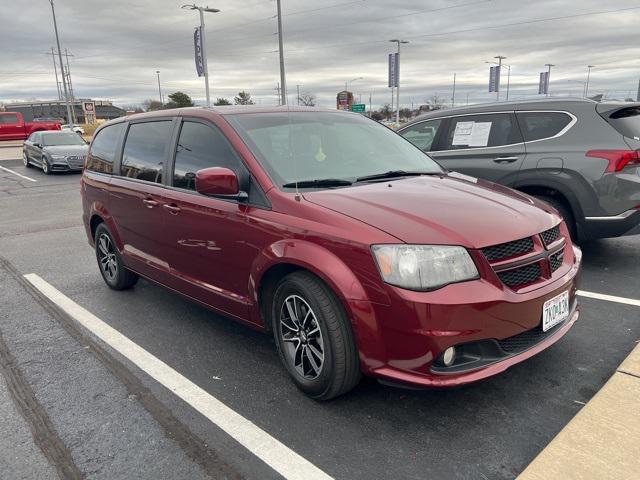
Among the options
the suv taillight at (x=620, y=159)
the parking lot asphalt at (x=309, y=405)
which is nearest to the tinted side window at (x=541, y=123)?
the suv taillight at (x=620, y=159)

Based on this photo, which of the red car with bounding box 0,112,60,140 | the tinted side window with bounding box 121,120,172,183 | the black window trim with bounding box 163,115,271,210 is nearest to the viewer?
the black window trim with bounding box 163,115,271,210

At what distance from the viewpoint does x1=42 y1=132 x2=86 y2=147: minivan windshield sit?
1891cm

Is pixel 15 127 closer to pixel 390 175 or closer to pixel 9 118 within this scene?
pixel 9 118

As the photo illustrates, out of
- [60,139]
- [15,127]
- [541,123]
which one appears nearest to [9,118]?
[15,127]

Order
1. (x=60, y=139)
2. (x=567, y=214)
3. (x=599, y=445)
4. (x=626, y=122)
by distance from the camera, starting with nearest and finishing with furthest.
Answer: (x=599, y=445) < (x=626, y=122) < (x=567, y=214) < (x=60, y=139)

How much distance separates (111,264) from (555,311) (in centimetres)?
425

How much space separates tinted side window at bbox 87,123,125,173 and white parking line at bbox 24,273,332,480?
60.3 inches

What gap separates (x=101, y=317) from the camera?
184 inches

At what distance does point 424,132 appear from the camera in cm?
682

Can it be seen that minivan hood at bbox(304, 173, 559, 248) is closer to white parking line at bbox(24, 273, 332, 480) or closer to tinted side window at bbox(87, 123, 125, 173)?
white parking line at bbox(24, 273, 332, 480)

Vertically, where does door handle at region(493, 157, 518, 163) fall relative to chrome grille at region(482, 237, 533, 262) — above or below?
above

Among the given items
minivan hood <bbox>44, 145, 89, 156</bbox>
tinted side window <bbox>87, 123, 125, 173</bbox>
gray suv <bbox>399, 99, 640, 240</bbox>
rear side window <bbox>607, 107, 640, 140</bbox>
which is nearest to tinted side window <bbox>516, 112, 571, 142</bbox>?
gray suv <bbox>399, 99, 640, 240</bbox>

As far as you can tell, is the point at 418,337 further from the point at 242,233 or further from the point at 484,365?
the point at 242,233

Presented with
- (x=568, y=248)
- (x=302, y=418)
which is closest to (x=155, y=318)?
(x=302, y=418)
